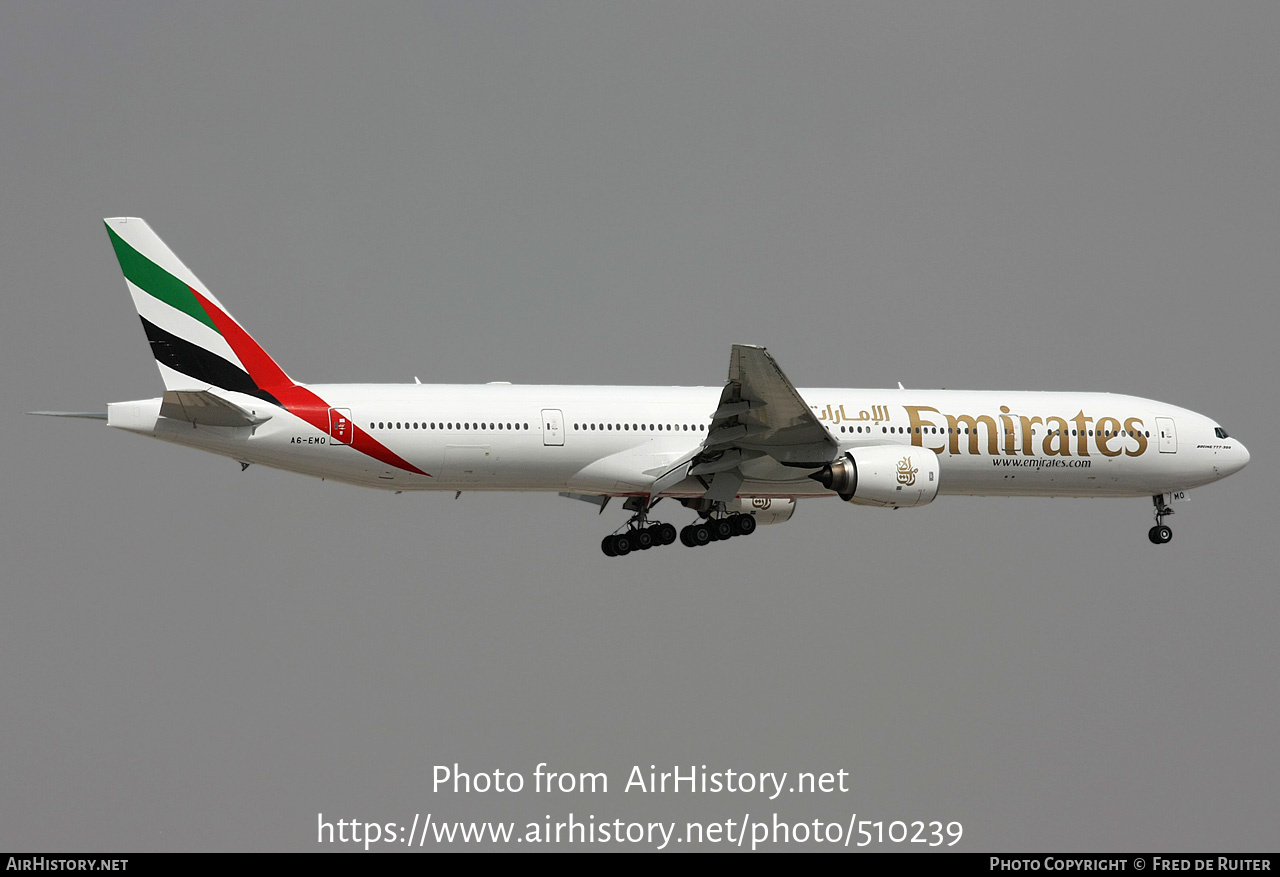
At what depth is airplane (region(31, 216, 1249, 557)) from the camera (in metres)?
31.1

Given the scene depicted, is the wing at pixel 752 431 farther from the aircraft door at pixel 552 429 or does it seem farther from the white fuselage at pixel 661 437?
the aircraft door at pixel 552 429

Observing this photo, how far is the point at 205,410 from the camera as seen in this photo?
30062 millimetres

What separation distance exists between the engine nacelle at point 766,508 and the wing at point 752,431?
374cm

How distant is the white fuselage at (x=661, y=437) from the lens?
3139 cm

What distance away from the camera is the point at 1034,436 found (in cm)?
3616

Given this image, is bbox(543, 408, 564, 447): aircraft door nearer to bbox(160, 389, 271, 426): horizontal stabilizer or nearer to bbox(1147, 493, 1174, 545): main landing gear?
bbox(160, 389, 271, 426): horizontal stabilizer

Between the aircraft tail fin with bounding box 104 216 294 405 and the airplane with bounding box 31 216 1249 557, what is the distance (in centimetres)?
3

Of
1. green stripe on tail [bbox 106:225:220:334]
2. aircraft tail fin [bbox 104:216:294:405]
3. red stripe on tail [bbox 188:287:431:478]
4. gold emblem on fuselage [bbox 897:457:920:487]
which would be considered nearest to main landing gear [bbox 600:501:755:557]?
gold emblem on fuselage [bbox 897:457:920:487]

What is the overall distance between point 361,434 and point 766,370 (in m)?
8.67

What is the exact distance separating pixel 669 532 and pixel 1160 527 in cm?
1302

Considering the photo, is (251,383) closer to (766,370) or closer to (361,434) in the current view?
(361,434)

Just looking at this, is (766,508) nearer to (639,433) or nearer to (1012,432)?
(639,433)

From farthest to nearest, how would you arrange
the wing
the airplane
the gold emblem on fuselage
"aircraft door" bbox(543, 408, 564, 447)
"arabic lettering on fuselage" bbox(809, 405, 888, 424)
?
"arabic lettering on fuselage" bbox(809, 405, 888, 424) → "aircraft door" bbox(543, 408, 564, 447) → the gold emblem on fuselage → the airplane → the wing

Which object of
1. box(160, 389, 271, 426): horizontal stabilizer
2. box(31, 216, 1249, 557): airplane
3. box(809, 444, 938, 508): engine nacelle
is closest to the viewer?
box(160, 389, 271, 426): horizontal stabilizer
